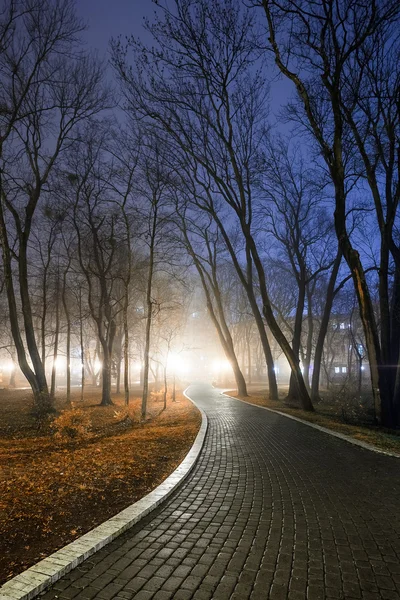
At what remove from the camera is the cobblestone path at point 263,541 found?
2908 millimetres

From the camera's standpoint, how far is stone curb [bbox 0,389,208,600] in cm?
286

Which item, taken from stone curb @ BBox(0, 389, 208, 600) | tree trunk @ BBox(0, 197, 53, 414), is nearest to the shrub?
tree trunk @ BBox(0, 197, 53, 414)

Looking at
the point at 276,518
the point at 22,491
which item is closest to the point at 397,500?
the point at 276,518

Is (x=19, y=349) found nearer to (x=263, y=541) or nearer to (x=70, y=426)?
(x=70, y=426)

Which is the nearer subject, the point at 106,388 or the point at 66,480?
the point at 66,480

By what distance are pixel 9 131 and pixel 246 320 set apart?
35.5 metres

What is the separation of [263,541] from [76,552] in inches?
75.5

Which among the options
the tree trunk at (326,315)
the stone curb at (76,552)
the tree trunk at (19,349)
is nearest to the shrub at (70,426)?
the tree trunk at (19,349)

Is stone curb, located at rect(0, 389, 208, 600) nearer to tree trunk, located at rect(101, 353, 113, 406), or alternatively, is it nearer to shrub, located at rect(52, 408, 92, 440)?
shrub, located at rect(52, 408, 92, 440)

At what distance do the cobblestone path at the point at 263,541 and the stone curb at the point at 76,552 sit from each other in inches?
3.4

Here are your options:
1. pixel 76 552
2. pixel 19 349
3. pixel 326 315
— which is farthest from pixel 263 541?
pixel 326 315

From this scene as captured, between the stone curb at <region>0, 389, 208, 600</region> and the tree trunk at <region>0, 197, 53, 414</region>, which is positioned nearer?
the stone curb at <region>0, 389, 208, 600</region>

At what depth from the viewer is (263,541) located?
3.71 metres

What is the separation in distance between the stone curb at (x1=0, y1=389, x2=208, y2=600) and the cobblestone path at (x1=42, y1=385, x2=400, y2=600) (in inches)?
3.4
